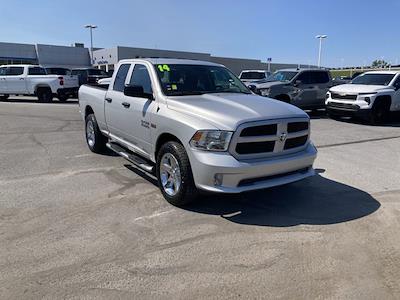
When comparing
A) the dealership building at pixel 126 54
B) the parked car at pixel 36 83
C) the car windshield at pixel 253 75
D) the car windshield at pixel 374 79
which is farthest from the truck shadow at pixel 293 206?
the dealership building at pixel 126 54

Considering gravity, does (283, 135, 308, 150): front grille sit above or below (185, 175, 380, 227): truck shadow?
above

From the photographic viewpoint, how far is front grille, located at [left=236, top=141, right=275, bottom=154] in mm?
4780

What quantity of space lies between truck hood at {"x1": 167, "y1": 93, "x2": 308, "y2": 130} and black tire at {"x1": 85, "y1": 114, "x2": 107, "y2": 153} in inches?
121

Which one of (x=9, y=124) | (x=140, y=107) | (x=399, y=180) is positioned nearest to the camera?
(x=140, y=107)

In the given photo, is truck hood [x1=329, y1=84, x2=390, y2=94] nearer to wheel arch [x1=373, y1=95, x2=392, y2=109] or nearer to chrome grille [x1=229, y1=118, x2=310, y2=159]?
wheel arch [x1=373, y1=95, x2=392, y2=109]

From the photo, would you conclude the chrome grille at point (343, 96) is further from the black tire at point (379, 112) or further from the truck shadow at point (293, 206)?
the truck shadow at point (293, 206)

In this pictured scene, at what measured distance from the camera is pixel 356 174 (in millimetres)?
7062

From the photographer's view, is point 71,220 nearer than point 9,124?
Yes

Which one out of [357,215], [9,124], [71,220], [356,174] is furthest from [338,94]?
[71,220]

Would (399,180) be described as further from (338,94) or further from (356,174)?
(338,94)

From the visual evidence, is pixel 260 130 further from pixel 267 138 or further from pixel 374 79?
pixel 374 79

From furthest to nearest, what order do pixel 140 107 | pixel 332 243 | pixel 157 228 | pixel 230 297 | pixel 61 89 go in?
pixel 61 89, pixel 140 107, pixel 157 228, pixel 332 243, pixel 230 297

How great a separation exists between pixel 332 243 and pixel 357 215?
1008 millimetres

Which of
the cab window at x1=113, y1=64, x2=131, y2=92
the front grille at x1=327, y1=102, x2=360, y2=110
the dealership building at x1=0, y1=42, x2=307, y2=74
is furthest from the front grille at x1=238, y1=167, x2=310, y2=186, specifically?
the dealership building at x1=0, y1=42, x2=307, y2=74
